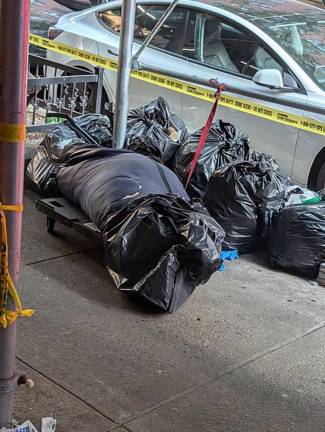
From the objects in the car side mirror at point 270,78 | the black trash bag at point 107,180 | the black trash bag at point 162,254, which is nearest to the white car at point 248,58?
the car side mirror at point 270,78

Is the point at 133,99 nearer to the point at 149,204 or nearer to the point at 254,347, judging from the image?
the point at 149,204

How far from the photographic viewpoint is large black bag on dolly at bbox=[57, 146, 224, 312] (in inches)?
169

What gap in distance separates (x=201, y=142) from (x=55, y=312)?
202 centimetres

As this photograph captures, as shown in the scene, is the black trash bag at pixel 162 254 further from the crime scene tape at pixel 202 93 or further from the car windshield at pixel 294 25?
the car windshield at pixel 294 25

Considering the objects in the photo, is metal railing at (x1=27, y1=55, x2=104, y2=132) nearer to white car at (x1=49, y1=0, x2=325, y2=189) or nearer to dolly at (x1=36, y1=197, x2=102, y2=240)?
white car at (x1=49, y1=0, x2=325, y2=189)

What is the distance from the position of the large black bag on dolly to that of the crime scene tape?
196 centimetres

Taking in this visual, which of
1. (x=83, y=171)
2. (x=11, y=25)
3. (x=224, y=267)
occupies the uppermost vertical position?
(x=11, y=25)

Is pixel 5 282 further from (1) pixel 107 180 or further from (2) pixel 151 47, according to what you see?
(2) pixel 151 47

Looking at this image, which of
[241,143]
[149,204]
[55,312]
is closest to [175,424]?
[55,312]

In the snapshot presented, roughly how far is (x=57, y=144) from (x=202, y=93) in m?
1.73

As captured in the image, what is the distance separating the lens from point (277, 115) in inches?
258

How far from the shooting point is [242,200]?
17.8ft

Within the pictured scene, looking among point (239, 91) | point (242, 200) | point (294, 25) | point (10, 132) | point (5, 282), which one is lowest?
point (242, 200)

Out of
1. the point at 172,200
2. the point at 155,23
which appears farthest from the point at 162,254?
the point at 155,23
